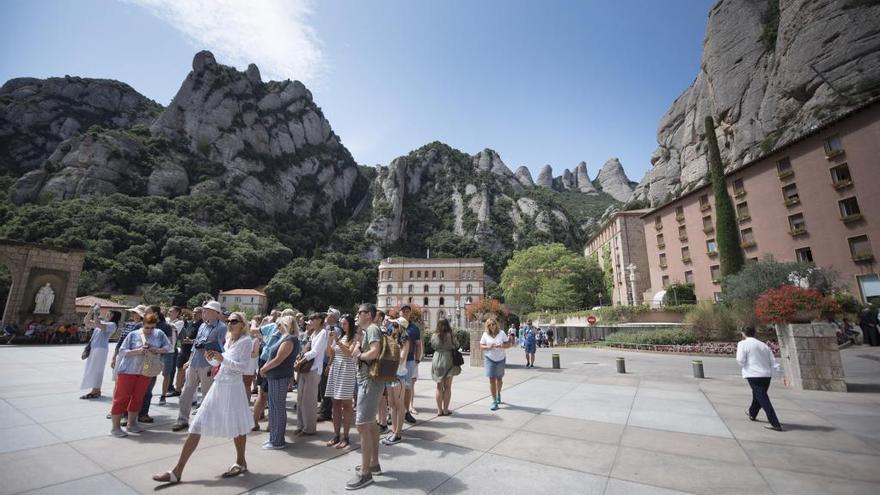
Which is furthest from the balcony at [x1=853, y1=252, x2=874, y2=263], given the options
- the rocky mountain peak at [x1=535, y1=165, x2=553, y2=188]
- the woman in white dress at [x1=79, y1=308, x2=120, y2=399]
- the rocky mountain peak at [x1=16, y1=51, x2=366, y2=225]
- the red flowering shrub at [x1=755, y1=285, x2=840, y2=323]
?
the rocky mountain peak at [x1=535, y1=165, x2=553, y2=188]

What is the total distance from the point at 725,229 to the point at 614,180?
118857 millimetres

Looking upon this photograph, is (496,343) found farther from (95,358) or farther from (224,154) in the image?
(224,154)

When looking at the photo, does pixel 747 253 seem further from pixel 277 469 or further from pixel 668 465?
pixel 277 469

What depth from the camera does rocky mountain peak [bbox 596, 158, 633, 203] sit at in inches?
5243

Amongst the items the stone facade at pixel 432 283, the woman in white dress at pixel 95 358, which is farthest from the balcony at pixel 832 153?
the stone facade at pixel 432 283

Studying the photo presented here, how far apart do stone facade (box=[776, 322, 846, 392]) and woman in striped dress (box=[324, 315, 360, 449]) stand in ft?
38.0

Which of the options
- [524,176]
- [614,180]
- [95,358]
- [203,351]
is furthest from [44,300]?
[614,180]

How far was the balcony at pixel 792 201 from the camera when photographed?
28144 mm

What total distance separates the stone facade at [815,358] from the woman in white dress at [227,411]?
12.9m

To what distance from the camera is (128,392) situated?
5.39 meters

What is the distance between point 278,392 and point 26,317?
2738cm

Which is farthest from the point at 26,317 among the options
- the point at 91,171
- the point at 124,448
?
the point at 91,171

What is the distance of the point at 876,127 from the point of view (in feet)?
79.4

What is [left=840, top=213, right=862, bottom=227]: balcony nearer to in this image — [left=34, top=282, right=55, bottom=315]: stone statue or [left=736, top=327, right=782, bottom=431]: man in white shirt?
[left=736, top=327, right=782, bottom=431]: man in white shirt
